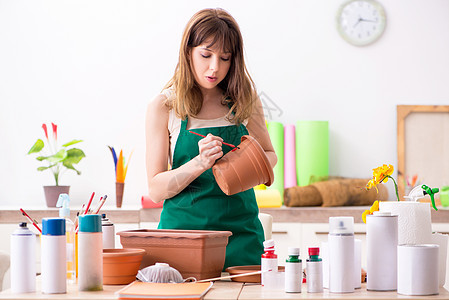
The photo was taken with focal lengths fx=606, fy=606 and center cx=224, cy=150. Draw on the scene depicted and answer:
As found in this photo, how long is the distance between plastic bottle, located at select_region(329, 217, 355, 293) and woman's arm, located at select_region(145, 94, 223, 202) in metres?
0.48

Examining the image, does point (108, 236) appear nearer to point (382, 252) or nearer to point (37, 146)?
point (382, 252)

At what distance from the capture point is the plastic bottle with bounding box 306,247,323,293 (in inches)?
51.2

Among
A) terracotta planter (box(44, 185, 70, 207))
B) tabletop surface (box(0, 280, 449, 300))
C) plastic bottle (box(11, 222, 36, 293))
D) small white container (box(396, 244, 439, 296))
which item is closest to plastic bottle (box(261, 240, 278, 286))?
tabletop surface (box(0, 280, 449, 300))

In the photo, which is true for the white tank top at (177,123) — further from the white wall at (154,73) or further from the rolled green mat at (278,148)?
the white wall at (154,73)

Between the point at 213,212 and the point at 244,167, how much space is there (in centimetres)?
30

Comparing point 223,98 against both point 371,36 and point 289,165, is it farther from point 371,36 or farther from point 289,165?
point 371,36

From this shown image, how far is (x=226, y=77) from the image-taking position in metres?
1.89

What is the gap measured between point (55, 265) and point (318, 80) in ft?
8.65

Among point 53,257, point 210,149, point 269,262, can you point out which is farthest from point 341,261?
point 53,257

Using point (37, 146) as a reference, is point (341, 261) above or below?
below

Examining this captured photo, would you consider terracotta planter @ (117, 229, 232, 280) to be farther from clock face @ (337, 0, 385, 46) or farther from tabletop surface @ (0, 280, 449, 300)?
clock face @ (337, 0, 385, 46)

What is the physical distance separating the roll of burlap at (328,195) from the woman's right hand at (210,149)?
5.70 feet

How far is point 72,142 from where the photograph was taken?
11.6 feet

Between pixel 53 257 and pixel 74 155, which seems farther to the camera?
pixel 74 155
